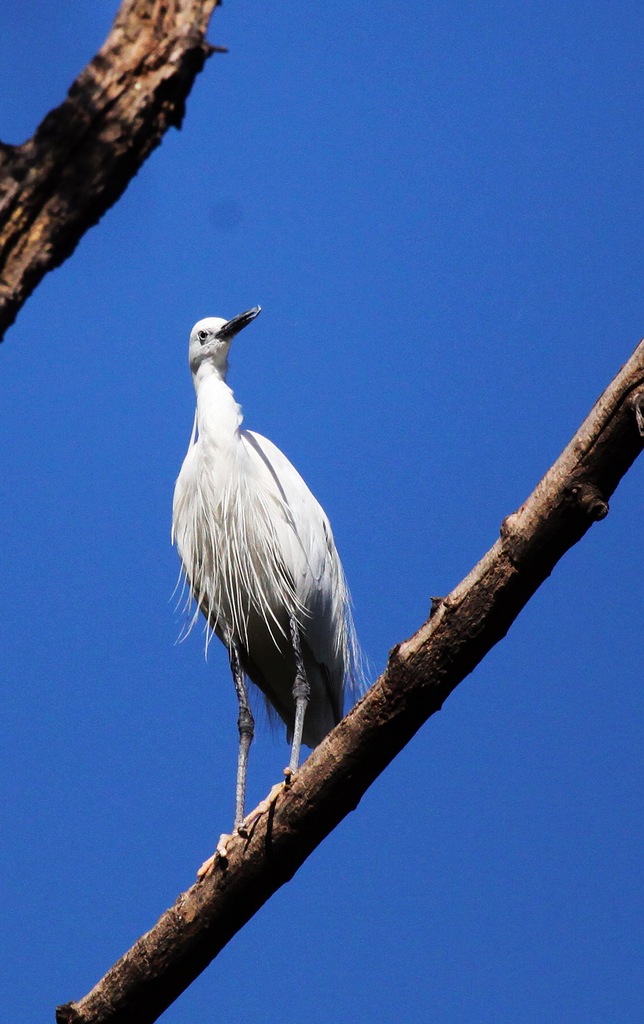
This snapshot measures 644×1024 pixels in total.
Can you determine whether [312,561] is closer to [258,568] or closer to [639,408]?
[258,568]

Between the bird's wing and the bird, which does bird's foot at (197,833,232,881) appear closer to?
the bird

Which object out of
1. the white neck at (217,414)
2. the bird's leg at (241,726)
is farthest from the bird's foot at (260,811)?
the white neck at (217,414)

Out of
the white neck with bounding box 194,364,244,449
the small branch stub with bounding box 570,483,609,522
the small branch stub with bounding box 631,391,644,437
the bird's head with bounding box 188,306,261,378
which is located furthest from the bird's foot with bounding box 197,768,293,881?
the bird's head with bounding box 188,306,261,378

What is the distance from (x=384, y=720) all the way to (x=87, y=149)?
57.6 inches

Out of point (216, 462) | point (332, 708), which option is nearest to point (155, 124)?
point (216, 462)

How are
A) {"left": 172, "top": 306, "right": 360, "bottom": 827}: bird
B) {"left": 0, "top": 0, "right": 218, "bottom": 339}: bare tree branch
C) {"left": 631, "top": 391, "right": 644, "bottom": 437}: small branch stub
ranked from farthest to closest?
{"left": 172, "top": 306, "right": 360, "bottom": 827}: bird < {"left": 631, "top": 391, "right": 644, "bottom": 437}: small branch stub < {"left": 0, "top": 0, "right": 218, "bottom": 339}: bare tree branch

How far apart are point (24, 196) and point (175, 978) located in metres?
1.94

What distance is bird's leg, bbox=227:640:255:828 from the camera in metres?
Answer: 3.62

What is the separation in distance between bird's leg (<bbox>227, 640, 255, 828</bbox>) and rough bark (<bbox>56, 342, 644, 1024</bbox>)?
86cm

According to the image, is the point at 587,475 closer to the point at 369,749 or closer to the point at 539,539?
the point at 539,539

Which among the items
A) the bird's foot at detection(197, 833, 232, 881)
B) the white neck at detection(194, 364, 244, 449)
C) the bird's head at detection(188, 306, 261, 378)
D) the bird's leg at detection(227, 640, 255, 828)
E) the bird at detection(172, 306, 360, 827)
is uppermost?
the bird's head at detection(188, 306, 261, 378)

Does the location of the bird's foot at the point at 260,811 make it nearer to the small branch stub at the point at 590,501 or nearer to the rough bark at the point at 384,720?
the rough bark at the point at 384,720

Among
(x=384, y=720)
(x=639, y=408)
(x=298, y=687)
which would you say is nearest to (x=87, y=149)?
(x=639, y=408)

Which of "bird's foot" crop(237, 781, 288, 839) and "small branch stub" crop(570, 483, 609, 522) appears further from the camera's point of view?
"bird's foot" crop(237, 781, 288, 839)
